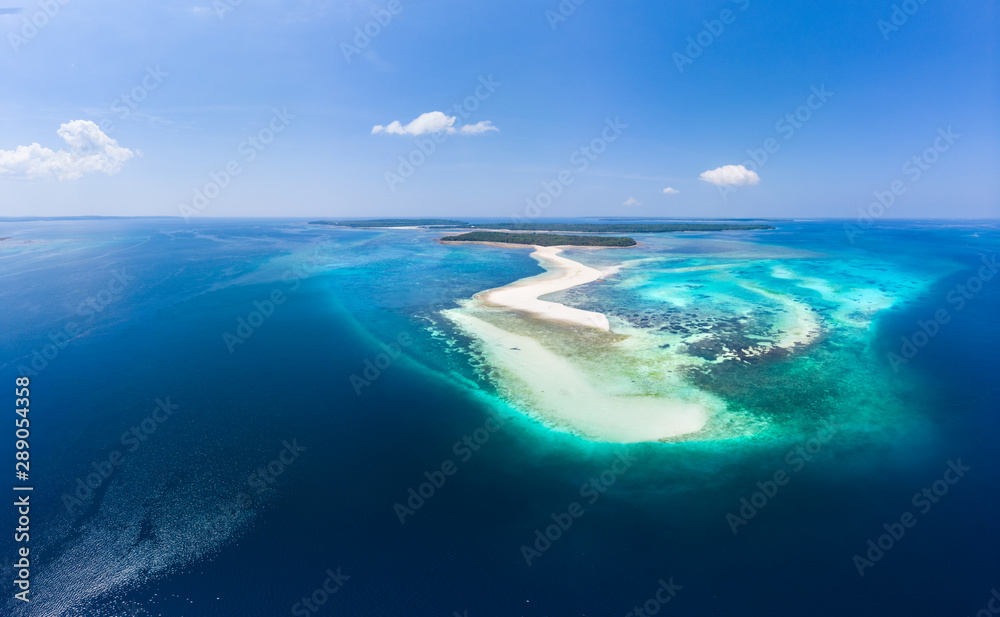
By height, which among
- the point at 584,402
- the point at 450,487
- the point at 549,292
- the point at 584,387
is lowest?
the point at 450,487

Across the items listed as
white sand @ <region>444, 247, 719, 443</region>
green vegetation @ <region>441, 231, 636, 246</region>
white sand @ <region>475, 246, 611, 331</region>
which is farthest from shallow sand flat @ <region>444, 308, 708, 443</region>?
green vegetation @ <region>441, 231, 636, 246</region>

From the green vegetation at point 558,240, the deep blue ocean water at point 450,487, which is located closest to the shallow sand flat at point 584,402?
the deep blue ocean water at point 450,487

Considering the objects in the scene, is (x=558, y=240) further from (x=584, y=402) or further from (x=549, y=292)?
(x=584, y=402)

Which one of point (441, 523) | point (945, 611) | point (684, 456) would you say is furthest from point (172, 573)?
point (945, 611)

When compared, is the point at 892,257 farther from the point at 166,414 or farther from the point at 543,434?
the point at 166,414

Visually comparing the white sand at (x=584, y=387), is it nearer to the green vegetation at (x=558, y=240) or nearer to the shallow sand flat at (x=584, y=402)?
the shallow sand flat at (x=584, y=402)

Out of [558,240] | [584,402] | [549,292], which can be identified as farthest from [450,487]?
[558,240]
